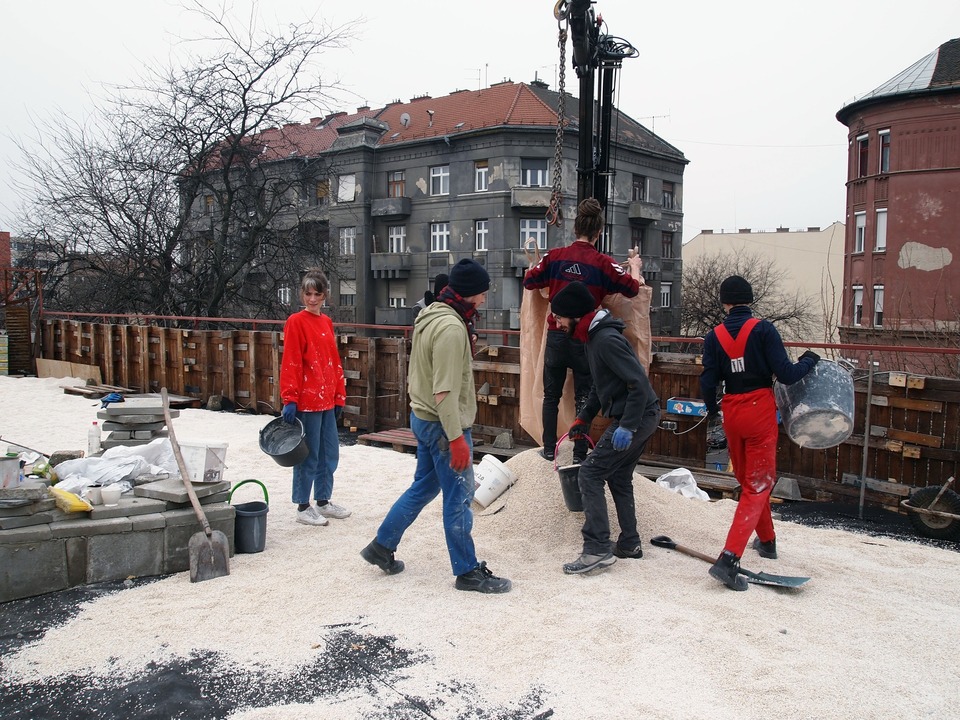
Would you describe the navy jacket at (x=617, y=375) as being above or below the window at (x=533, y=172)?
below

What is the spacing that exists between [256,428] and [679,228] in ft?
119

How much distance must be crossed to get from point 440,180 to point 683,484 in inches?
1293

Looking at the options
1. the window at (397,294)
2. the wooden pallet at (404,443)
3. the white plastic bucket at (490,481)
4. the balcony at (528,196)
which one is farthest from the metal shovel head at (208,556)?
the window at (397,294)

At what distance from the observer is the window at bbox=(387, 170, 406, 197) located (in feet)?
128

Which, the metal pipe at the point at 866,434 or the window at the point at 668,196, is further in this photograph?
the window at the point at 668,196

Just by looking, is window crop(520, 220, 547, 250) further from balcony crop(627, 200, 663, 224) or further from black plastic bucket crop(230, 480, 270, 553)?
black plastic bucket crop(230, 480, 270, 553)

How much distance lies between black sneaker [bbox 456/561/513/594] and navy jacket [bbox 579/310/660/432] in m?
1.22

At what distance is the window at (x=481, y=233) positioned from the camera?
36.6 metres

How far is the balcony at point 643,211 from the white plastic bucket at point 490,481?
34852mm

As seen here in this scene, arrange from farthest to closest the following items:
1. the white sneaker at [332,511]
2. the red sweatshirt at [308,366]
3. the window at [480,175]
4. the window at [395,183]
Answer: the window at [395,183] < the window at [480,175] < the white sneaker at [332,511] < the red sweatshirt at [308,366]

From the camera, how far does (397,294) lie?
40375 millimetres

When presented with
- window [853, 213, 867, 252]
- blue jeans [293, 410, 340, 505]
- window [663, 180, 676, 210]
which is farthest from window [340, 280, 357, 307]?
blue jeans [293, 410, 340, 505]

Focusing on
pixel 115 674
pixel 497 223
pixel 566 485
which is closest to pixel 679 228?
pixel 497 223

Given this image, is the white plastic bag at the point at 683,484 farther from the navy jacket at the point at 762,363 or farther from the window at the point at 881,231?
the window at the point at 881,231
